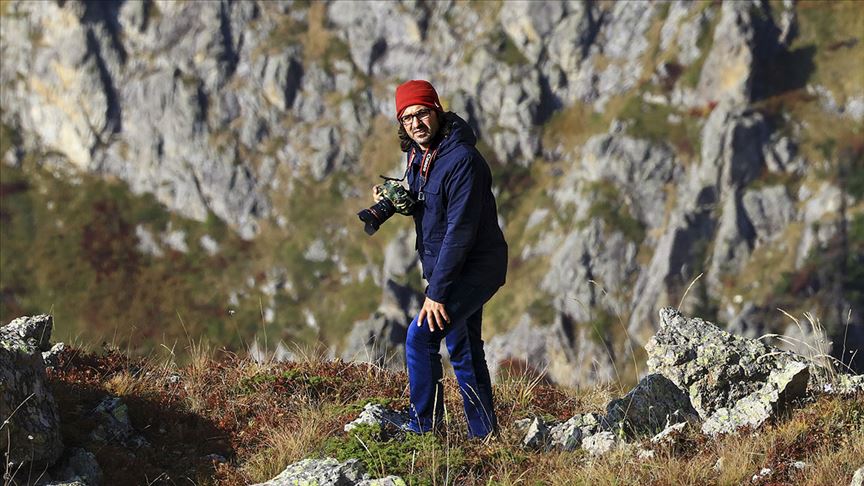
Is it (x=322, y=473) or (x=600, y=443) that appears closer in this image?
(x=322, y=473)

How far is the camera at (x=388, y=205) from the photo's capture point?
6723mm

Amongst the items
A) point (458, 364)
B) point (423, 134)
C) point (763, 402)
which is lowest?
point (763, 402)

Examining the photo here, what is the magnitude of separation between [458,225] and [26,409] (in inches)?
141

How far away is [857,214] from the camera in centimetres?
8488

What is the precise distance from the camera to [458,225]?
6.14 metres

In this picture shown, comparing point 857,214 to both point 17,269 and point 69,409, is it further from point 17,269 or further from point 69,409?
point 17,269

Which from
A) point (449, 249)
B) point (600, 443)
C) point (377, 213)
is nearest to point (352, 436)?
point (449, 249)

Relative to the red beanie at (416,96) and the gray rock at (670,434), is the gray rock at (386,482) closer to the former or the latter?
the gray rock at (670,434)

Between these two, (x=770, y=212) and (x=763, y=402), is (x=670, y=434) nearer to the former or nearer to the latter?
(x=763, y=402)

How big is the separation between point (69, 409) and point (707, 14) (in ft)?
356

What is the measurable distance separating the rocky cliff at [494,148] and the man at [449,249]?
6848cm

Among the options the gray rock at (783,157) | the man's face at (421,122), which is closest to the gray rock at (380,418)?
the man's face at (421,122)

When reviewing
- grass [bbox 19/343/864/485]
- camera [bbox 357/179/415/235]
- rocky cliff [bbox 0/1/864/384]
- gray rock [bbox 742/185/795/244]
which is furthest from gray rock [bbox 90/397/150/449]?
gray rock [bbox 742/185/795/244]

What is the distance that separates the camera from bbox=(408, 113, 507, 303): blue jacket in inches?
243
